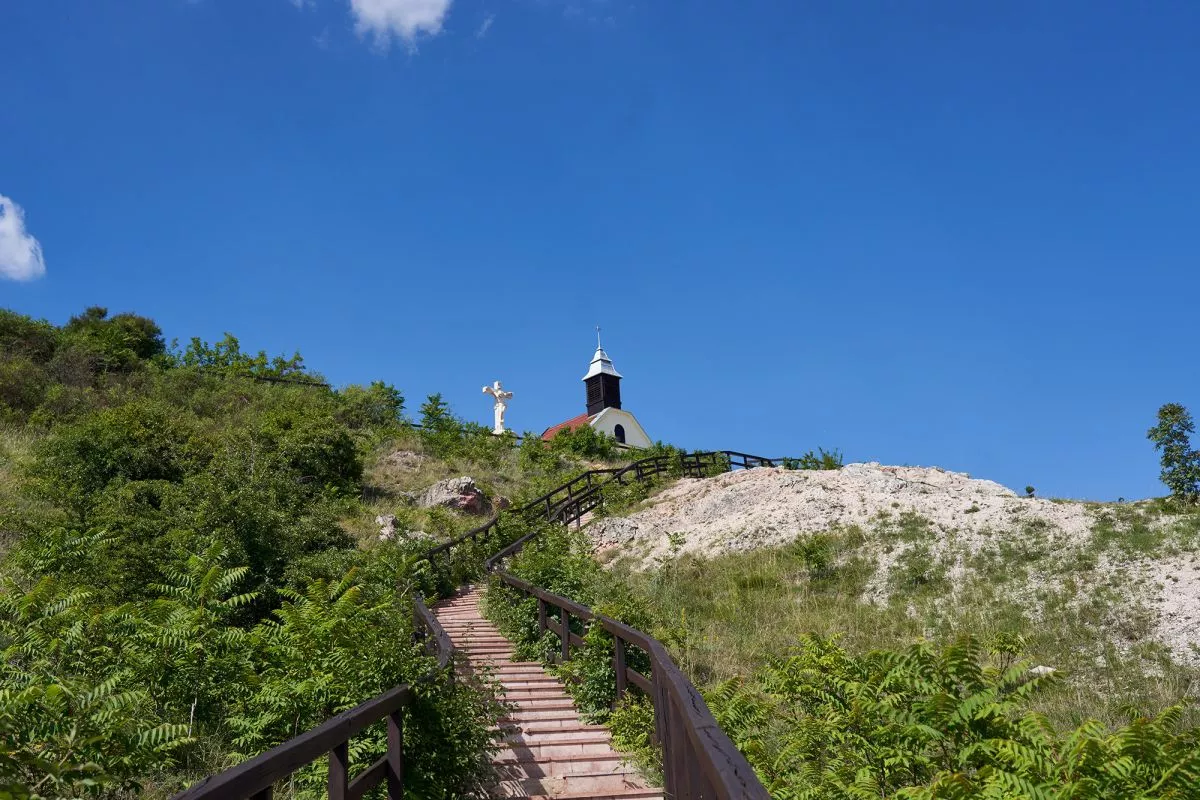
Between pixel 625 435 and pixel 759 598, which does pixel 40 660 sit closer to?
pixel 759 598

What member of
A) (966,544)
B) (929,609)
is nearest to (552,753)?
(929,609)

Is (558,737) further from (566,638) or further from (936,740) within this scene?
(936,740)

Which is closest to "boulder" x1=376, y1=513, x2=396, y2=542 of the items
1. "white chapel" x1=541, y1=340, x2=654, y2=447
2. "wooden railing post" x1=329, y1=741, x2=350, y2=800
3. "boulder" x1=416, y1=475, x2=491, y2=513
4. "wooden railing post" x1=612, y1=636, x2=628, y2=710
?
"boulder" x1=416, y1=475, x2=491, y2=513

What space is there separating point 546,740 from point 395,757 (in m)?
3.05

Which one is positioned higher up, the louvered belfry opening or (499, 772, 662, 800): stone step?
the louvered belfry opening

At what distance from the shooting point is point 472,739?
20.3 ft

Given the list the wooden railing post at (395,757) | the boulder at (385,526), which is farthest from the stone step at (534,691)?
the boulder at (385,526)

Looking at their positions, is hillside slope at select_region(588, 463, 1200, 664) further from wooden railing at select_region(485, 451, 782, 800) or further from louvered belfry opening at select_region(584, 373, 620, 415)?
louvered belfry opening at select_region(584, 373, 620, 415)

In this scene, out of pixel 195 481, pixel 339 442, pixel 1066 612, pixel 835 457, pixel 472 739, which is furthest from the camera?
pixel 835 457

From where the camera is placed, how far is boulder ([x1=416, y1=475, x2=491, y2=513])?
29234 mm

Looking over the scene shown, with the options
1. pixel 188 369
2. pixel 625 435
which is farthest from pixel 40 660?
pixel 625 435

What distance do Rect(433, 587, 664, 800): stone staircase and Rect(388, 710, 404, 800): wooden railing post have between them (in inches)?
56.9

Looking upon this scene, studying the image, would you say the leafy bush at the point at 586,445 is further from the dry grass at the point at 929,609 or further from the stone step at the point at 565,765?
the stone step at the point at 565,765

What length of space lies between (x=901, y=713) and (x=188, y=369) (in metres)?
42.9
